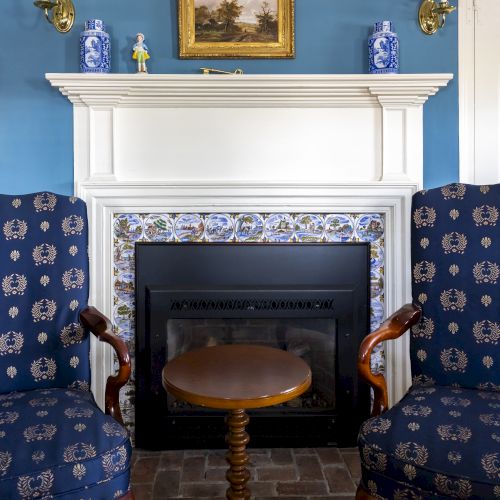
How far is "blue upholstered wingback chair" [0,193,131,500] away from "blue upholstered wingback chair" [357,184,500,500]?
71 centimetres

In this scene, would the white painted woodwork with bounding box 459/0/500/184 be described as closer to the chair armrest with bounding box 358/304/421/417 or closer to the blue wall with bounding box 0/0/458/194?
the blue wall with bounding box 0/0/458/194

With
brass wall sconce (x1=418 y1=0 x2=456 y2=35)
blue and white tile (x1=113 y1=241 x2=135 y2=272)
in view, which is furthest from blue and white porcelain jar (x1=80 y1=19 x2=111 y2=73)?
brass wall sconce (x1=418 y1=0 x2=456 y2=35)

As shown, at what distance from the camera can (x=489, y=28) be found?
219 cm

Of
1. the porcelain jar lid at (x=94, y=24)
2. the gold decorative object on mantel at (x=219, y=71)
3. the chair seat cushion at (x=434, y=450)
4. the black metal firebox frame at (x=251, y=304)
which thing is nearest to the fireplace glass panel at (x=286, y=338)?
the black metal firebox frame at (x=251, y=304)

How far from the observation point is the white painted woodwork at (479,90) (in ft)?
7.14

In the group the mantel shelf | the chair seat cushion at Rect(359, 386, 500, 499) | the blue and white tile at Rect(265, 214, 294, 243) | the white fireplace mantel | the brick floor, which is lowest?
the brick floor

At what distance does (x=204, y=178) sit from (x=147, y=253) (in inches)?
15.9

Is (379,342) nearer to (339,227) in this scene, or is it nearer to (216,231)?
(339,227)

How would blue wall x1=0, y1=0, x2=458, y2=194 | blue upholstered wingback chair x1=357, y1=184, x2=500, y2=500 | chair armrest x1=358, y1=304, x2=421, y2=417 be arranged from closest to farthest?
blue upholstered wingback chair x1=357, y1=184, x2=500, y2=500, chair armrest x1=358, y1=304, x2=421, y2=417, blue wall x1=0, y1=0, x2=458, y2=194

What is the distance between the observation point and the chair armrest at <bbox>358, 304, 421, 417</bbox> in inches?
60.5

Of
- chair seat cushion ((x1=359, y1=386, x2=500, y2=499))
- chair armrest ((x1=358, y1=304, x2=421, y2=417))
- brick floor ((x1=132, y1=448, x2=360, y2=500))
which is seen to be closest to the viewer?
chair seat cushion ((x1=359, y1=386, x2=500, y2=499))

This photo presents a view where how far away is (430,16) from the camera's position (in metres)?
2.12

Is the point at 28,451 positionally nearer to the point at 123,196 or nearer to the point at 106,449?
the point at 106,449

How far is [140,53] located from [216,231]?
0.80 m
